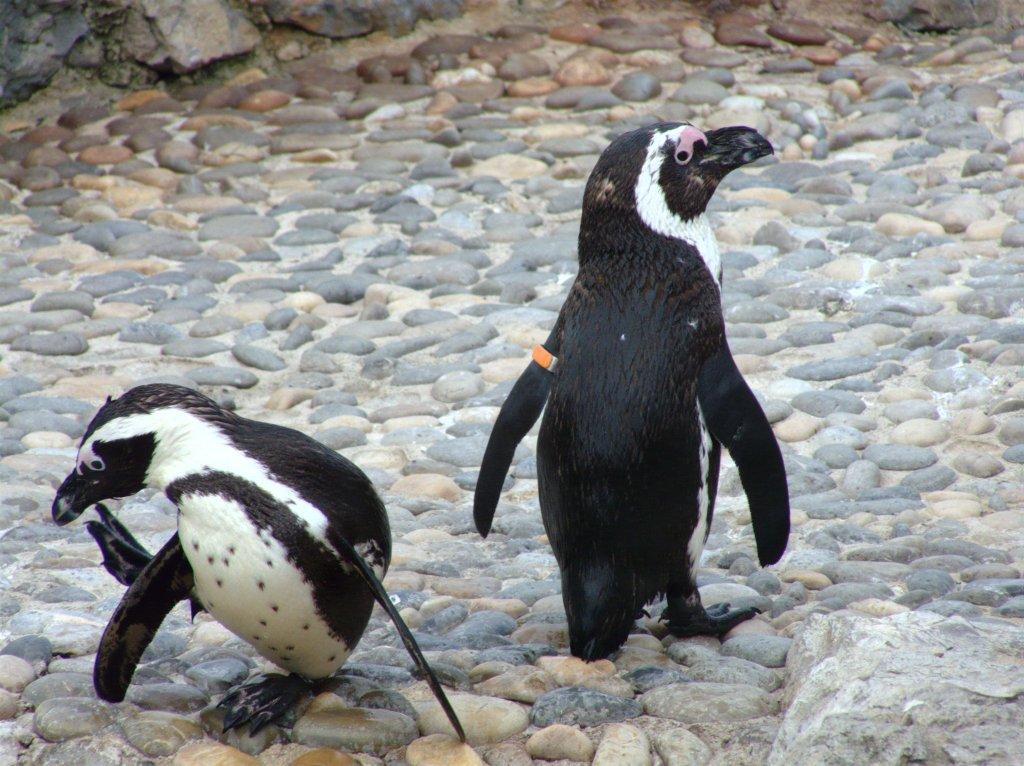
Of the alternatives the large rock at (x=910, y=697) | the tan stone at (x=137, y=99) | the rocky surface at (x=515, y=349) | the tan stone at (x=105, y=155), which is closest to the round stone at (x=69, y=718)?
the rocky surface at (x=515, y=349)

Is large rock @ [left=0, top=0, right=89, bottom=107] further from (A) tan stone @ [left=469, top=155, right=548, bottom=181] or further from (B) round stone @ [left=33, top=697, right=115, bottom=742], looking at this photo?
(B) round stone @ [left=33, top=697, right=115, bottom=742]

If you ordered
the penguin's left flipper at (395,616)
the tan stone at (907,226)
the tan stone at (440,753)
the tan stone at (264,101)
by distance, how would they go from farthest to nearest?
the tan stone at (264,101), the tan stone at (907,226), the tan stone at (440,753), the penguin's left flipper at (395,616)

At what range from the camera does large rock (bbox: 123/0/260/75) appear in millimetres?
6691

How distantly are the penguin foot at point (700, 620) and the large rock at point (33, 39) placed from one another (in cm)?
498

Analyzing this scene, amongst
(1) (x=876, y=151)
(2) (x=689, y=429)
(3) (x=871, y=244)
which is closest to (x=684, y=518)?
(2) (x=689, y=429)

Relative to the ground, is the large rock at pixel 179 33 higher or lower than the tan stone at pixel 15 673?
higher

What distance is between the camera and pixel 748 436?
2521mm

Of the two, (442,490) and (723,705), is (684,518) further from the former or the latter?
(442,490)

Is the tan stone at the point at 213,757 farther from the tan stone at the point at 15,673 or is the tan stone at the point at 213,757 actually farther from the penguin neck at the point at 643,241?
the penguin neck at the point at 643,241

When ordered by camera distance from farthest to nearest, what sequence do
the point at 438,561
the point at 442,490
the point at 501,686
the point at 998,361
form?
1. the point at 998,361
2. the point at 442,490
3. the point at 438,561
4. the point at 501,686

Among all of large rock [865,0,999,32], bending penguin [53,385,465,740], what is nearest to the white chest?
bending penguin [53,385,465,740]

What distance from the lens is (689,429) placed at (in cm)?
252

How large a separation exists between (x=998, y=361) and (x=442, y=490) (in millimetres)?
1770

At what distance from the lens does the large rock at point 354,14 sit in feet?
22.8
